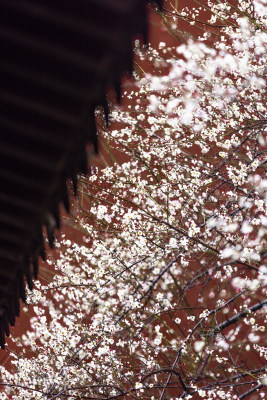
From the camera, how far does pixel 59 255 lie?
639 centimetres

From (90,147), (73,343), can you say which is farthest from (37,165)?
(73,343)

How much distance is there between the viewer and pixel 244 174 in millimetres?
4277

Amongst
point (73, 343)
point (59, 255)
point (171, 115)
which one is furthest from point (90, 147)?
point (59, 255)

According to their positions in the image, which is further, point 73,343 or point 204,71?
point 204,71

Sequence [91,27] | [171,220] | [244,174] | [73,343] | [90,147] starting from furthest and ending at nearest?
[73,343]
[171,220]
[244,174]
[90,147]
[91,27]

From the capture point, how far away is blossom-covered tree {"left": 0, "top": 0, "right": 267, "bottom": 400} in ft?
14.8

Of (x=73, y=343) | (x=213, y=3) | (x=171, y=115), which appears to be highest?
(x=213, y=3)

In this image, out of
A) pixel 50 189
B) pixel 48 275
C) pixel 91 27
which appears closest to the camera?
pixel 91 27

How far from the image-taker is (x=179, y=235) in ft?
15.1

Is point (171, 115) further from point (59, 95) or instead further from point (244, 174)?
point (59, 95)

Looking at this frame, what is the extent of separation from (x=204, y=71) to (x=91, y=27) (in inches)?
184

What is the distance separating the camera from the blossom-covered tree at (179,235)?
4.51 meters

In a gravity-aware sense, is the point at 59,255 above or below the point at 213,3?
below

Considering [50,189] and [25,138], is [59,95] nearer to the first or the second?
[25,138]
